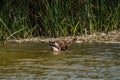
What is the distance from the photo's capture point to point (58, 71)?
24.1ft

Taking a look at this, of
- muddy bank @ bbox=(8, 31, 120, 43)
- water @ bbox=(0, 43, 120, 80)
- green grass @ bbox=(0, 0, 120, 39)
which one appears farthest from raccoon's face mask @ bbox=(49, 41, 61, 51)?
green grass @ bbox=(0, 0, 120, 39)

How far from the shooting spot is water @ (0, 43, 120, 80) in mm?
7027

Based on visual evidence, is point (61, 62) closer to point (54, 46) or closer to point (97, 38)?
point (54, 46)

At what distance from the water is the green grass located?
3.34 feet

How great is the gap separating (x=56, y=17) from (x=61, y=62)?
3357 millimetres

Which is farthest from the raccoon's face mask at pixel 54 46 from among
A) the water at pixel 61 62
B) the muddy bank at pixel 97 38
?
the muddy bank at pixel 97 38

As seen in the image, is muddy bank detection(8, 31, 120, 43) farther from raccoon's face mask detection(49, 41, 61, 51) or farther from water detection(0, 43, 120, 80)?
raccoon's face mask detection(49, 41, 61, 51)

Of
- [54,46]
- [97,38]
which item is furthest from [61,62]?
[97,38]

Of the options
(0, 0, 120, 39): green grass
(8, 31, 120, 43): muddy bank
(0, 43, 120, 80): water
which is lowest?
(8, 31, 120, 43): muddy bank

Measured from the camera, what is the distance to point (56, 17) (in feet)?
37.4

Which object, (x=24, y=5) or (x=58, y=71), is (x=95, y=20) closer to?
(x=24, y=5)

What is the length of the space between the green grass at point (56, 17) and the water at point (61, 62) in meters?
1.02

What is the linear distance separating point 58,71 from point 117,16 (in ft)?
16.2

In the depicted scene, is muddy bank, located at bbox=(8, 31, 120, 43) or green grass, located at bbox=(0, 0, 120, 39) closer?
muddy bank, located at bbox=(8, 31, 120, 43)
